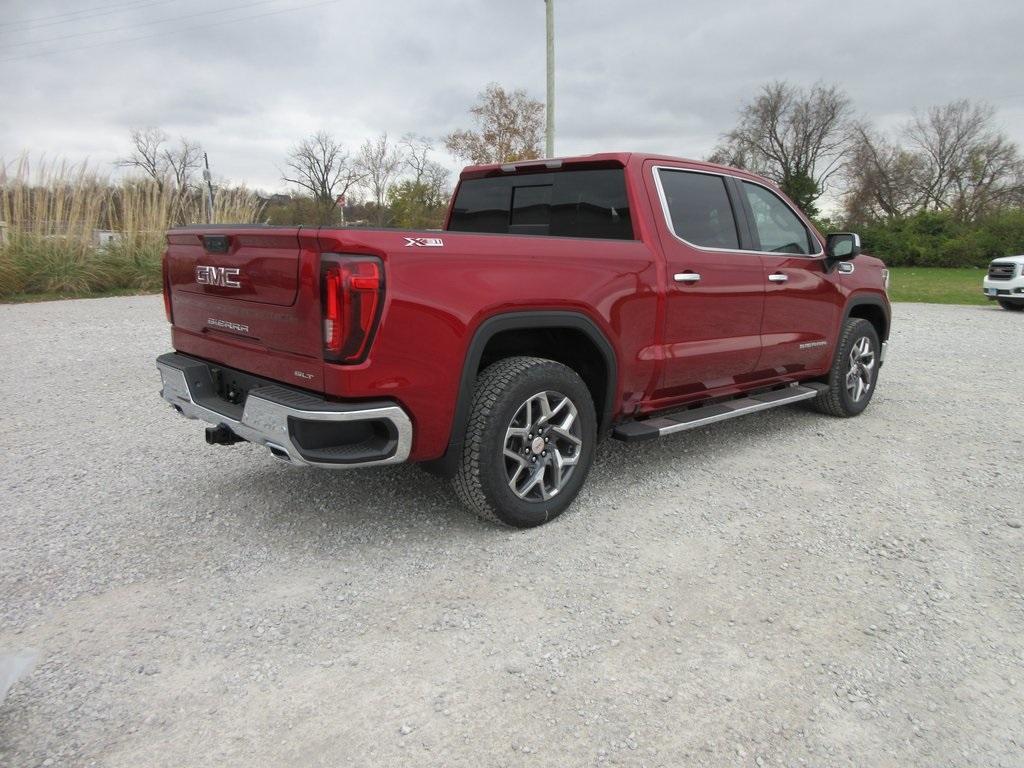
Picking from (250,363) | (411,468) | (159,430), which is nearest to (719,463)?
A: (411,468)

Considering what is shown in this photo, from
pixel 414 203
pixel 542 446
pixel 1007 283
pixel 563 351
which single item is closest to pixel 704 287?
pixel 563 351

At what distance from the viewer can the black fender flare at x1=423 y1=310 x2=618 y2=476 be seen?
3189mm

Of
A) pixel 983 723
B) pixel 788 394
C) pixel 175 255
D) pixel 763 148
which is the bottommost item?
pixel 983 723

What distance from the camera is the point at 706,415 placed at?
4316 mm

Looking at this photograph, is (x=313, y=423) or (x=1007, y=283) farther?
(x=1007, y=283)

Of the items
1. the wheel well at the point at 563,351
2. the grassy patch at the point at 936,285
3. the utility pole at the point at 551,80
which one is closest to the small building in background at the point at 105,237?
the utility pole at the point at 551,80

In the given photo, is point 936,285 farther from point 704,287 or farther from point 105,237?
point 105,237

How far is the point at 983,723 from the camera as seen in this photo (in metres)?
2.23

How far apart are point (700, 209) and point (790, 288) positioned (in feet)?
3.17

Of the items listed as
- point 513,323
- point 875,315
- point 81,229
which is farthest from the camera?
point 81,229

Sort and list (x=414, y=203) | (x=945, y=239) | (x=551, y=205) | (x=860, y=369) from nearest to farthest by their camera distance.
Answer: (x=551, y=205) → (x=860, y=369) → (x=945, y=239) → (x=414, y=203)

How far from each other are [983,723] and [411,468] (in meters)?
3.01

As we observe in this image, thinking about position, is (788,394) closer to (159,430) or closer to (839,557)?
(839,557)

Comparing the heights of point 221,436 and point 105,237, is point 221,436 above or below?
below
